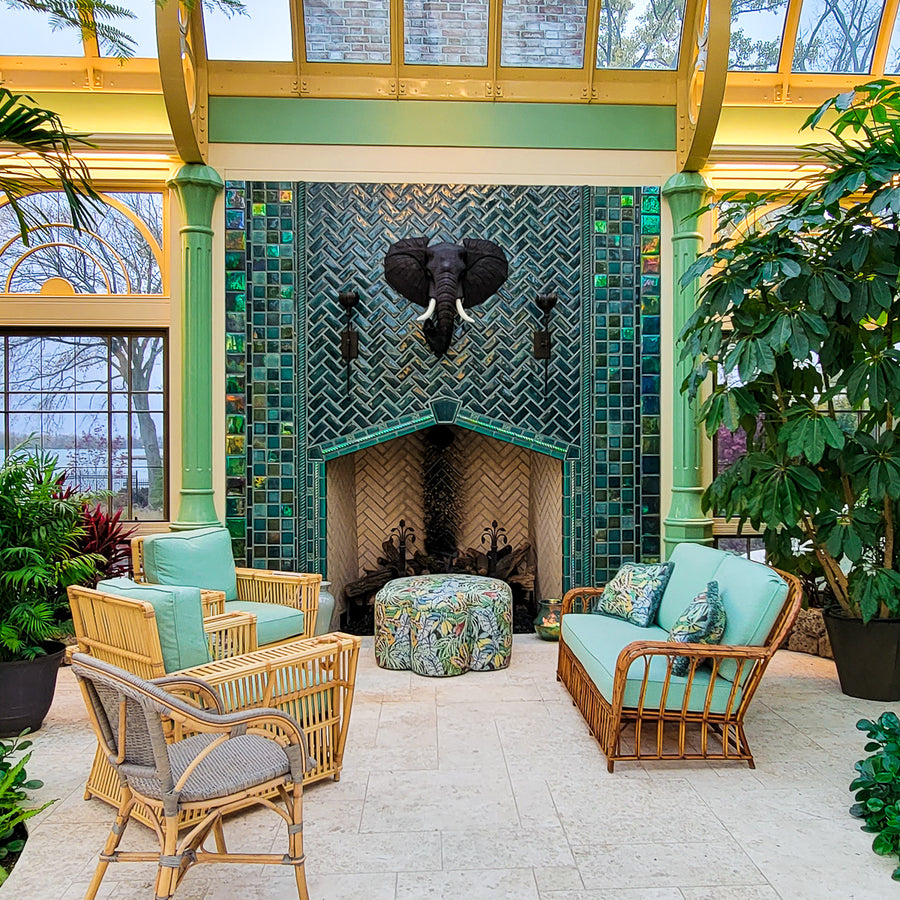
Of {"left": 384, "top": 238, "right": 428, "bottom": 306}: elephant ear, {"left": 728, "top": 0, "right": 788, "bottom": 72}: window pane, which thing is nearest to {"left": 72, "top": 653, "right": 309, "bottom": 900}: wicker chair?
{"left": 384, "top": 238, "right": 428, "bottom": 306}: elephant ear

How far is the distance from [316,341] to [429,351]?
0.86 m

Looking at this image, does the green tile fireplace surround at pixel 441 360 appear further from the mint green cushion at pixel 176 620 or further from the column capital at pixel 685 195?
the mint green cushion at pixel 176 620

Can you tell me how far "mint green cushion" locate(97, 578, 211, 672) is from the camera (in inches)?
123

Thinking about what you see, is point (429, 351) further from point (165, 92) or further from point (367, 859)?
point (367, 859)

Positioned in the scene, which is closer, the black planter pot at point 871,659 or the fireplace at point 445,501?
the black planter pot at point 871,659

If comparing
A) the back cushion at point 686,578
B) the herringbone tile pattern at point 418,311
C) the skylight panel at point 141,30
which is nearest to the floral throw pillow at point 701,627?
the back cushion at point 686,578

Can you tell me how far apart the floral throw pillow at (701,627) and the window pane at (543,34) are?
4418 millimetres

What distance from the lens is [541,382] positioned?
6.18 metres

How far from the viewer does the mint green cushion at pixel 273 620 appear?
4707 millimetres

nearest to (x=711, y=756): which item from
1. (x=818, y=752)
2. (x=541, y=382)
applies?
(x=818, y=752)

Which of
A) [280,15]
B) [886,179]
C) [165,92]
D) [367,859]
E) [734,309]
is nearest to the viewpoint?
[367,859]

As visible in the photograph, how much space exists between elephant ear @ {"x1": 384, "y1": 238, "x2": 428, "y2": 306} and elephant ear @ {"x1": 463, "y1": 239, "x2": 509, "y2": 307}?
0.32 m

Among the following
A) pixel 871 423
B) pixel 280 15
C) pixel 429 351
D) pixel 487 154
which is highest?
pixel 280 15

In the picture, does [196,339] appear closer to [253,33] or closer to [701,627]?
[253,33]
